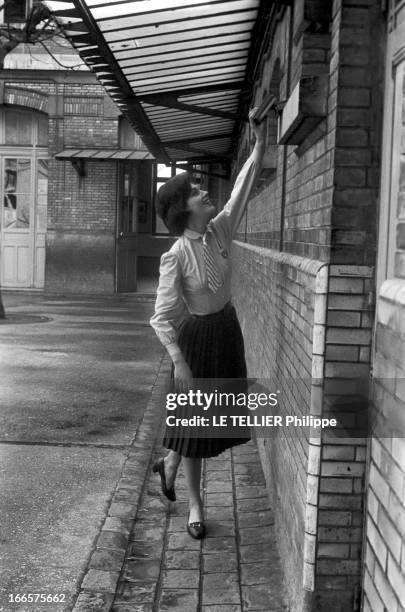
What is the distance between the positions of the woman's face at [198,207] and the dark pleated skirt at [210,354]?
0.49 metres

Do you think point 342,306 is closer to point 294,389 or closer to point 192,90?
point 294,389

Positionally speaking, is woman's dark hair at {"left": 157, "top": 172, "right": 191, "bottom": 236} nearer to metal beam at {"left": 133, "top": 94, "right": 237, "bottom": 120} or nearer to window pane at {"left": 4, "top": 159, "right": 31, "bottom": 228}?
metal beam at {"left": 133, "top": 94, "right": 237, "bottom": 120}

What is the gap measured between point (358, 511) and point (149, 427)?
3863mm

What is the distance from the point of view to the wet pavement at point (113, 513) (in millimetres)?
3658

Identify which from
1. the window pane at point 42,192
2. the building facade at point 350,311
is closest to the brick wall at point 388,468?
the building facade at point 350,311

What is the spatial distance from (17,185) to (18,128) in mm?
1401

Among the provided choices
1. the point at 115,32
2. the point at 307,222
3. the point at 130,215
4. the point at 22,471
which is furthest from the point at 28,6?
the point at 307,222

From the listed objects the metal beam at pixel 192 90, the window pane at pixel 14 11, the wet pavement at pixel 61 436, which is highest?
the window pane at pixel 14 11

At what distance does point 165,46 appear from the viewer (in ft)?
20.7

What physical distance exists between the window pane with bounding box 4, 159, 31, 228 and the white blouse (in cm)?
1683

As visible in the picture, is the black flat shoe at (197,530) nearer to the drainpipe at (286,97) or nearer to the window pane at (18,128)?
the drainpipe at (286,97)

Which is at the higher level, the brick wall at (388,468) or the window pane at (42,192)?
the window pane at (42,192)

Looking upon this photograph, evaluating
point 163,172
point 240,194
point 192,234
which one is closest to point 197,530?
point 192,234

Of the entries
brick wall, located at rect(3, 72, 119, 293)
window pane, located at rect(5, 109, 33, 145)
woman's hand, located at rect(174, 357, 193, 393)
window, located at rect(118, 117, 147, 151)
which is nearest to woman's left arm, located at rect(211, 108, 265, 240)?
woman's hand, located at rect(174, 357, 193, 393)
